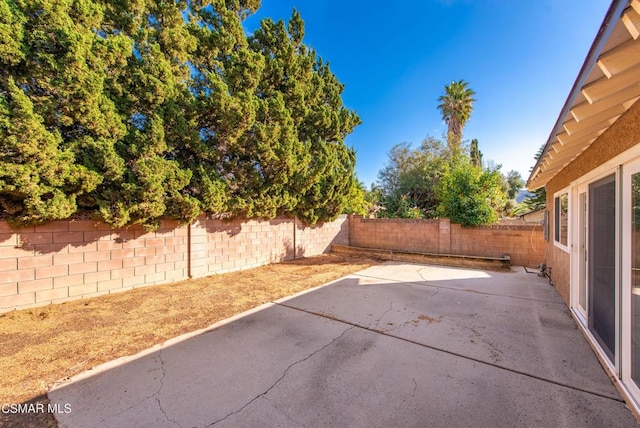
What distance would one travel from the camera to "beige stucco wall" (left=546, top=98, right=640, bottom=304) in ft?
7.83

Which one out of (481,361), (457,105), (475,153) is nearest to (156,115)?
(481,361)

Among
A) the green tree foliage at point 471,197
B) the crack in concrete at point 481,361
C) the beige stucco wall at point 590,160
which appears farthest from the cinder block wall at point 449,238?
the crack in concrete at point 481,361

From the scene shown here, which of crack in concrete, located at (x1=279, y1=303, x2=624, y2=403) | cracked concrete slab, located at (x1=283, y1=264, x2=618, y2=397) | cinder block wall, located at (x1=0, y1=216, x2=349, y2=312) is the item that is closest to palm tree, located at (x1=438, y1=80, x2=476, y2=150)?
cracked concrete slab, located at (x1=283, y1=264, x2=618, y2=397)

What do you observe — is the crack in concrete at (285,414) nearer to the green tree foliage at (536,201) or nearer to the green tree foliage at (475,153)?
the green tree foliage at (536,201)

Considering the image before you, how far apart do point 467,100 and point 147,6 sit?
2088cm

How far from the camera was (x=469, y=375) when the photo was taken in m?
2.76

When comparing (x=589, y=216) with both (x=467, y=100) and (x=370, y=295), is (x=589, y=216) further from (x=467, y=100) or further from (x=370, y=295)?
(x=467, y=100)

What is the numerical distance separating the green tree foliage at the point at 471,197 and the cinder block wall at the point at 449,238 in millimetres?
367

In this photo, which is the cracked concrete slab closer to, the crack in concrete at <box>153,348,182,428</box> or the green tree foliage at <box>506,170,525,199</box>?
the crack in concrete at <box>153,348,182,428</box>

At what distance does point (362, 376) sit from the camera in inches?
109

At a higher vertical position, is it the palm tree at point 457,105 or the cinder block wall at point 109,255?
the palm tree at point 457,105

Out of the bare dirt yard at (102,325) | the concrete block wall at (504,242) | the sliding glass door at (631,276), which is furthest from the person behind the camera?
the concrete block wall at (504,242)

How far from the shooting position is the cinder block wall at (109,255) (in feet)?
15.0

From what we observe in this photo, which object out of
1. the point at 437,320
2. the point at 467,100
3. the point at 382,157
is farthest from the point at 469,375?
the point at 467,100
